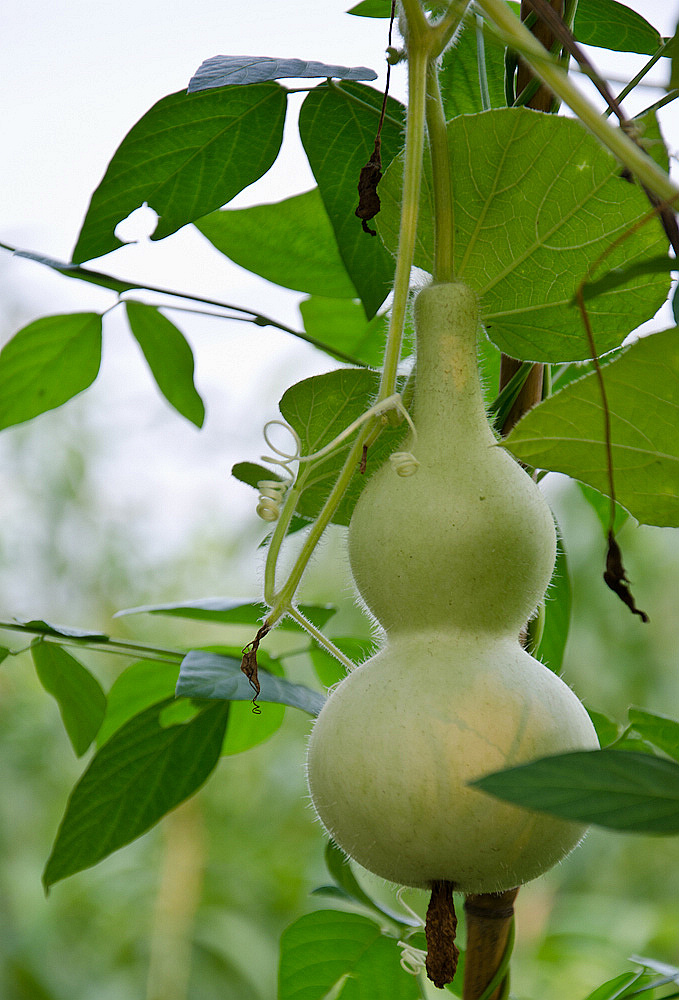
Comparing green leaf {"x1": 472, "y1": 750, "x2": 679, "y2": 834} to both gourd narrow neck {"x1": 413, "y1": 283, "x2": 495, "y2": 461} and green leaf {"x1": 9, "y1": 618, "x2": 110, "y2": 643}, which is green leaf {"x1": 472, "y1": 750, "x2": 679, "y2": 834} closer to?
gourd narrow neck {"x1": 413, "y1": 283, "x2": 495, "y2": 461}

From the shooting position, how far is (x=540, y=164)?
0.30m

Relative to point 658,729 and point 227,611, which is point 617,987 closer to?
point 658,729

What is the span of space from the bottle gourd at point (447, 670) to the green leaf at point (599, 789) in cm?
5

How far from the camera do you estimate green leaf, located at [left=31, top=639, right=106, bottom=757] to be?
1.78 feet

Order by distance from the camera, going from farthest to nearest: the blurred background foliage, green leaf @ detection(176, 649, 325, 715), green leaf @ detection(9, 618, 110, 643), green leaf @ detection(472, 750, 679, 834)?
the blurred background foliage, green leaf @ detection(9, 618, 110, 643), green leaf @ detection(176, 649, 325, 715), green leaf @ detection(472, 750, 679, 834)

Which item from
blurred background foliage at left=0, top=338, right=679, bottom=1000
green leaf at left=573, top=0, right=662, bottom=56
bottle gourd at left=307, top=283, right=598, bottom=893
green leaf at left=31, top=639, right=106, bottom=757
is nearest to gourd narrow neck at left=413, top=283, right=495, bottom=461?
bottle gourd at left=307, top=283, right=598, bottom=893

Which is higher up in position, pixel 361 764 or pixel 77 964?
pixel 361 764

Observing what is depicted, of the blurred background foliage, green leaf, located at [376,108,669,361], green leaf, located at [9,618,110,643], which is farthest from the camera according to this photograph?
the blurred background foliage

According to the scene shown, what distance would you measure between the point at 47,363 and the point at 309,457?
357 millimetres

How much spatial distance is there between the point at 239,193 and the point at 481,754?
0.32m

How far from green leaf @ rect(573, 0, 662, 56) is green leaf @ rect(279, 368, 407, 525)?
25 centimetres

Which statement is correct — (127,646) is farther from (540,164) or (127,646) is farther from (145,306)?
(540,164)

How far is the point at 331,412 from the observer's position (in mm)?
345

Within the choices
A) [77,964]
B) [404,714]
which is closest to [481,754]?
[404,714]
